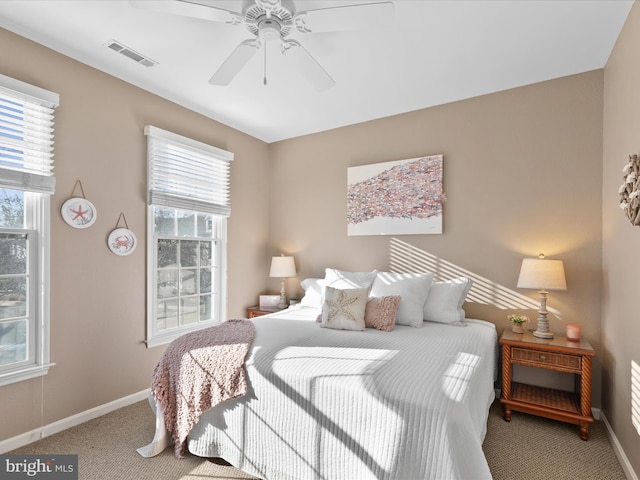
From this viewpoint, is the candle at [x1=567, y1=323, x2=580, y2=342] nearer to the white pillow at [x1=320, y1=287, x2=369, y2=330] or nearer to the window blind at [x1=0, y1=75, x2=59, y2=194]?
the white pillow at [x1=320, y1=287, x2=369, y2=330]

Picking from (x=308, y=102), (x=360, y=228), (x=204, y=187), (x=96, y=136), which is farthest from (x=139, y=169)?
(x=360, y=228)

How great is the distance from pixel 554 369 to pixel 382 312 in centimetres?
126

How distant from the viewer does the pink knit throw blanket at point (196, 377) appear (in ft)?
6.63

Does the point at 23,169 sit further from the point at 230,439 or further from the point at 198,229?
the point at 230,439

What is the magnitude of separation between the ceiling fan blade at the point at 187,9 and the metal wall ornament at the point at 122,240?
176 cm

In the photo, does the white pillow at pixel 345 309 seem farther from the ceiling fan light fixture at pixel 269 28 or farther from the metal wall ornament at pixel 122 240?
the ceiling fan light fixture at pixel 269 28

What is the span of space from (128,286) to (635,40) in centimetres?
389

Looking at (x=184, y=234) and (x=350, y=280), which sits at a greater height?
(x=184, y=234)

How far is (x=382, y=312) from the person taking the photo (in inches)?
107

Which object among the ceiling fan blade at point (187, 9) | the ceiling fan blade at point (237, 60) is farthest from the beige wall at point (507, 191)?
the ceiling fan blade at point (187, 9)

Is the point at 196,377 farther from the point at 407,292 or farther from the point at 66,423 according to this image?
the point at 407,292

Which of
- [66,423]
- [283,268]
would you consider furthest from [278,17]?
[66,423]

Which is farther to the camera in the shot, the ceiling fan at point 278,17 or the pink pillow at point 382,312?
the pink pillow at point 382,312

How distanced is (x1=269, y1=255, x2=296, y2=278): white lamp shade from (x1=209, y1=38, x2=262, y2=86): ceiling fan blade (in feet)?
7.17
